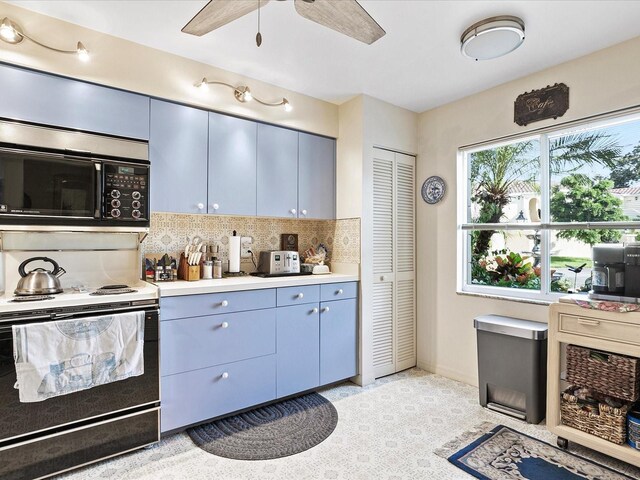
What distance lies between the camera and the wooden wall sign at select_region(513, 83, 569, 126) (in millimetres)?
2643

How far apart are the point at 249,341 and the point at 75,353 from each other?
1.04 m

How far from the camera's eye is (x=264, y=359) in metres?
2.64

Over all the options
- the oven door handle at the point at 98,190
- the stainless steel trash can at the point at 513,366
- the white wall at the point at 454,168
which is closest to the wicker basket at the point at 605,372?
the stainless steel trash can at the point at 513,366

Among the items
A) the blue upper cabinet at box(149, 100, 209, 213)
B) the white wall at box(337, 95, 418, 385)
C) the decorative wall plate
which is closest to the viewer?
the blue upper cabinet at box(149, 100, 209, 213)

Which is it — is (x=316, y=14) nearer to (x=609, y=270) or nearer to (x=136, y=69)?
(x=136, y=69)

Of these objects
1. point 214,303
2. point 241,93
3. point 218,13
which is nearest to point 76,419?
point 214,303

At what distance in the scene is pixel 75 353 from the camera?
1932mm

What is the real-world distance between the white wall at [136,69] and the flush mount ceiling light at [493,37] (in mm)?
1411

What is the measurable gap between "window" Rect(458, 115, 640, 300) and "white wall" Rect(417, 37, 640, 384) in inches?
4.8

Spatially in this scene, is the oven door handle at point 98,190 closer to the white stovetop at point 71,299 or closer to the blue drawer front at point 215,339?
the white stovetop at point 71,299

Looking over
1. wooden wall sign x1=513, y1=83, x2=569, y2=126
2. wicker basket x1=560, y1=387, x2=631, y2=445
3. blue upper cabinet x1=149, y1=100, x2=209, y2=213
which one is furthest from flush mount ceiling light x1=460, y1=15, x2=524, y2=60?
wicker basket x1=560, y1=387, x2=631, y2=445

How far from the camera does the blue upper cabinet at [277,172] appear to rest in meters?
2.95

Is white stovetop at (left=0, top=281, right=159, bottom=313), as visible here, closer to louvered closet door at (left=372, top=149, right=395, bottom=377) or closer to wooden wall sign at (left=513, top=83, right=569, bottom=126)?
louvered closet door at (left=372, top=149, right=395, bottom=377)

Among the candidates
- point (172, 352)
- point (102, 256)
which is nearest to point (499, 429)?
point (172, 352)
